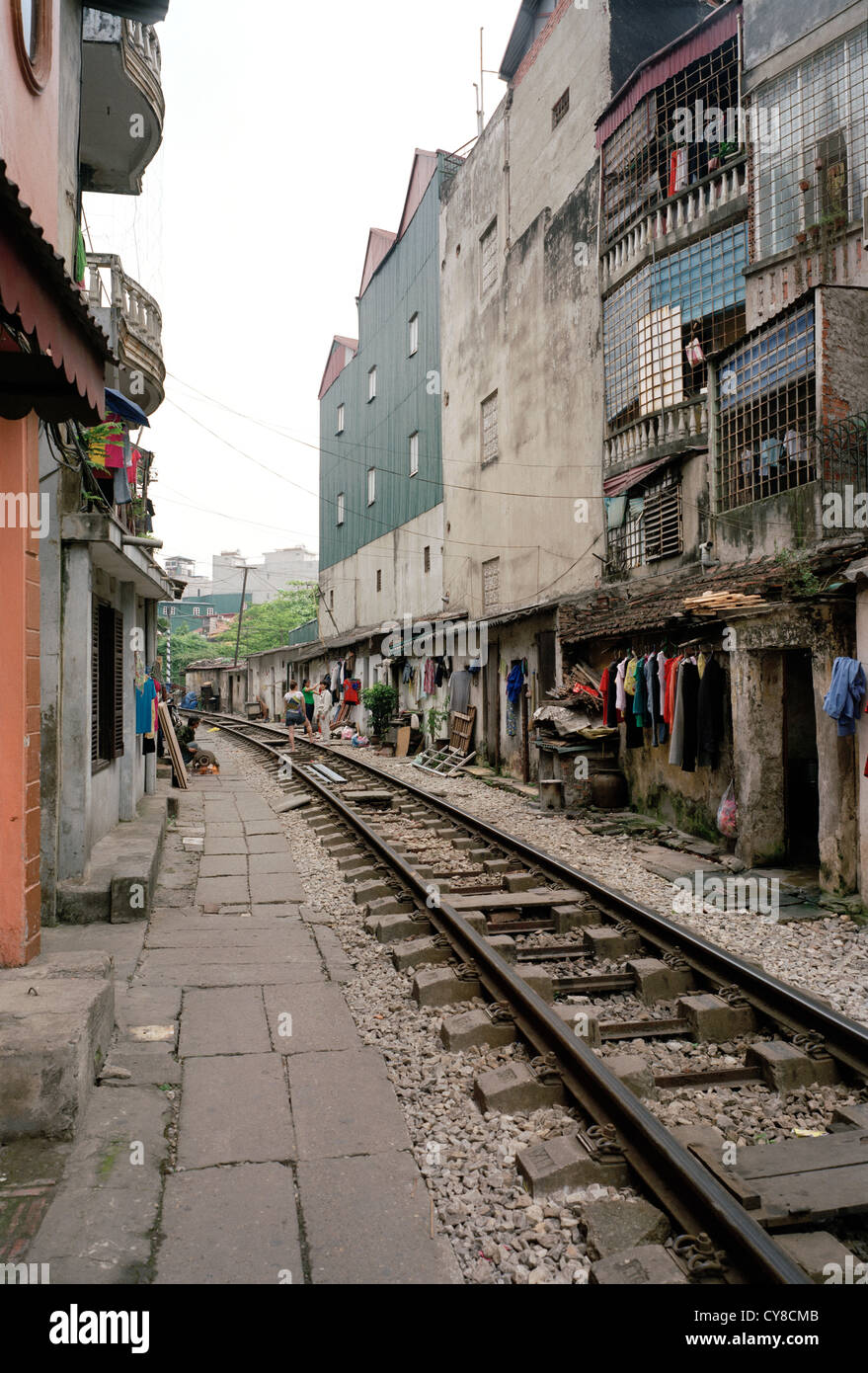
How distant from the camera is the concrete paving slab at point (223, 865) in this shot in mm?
9305

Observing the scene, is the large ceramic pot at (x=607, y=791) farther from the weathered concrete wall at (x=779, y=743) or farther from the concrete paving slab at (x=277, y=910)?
the concrete paving slab at (x=277, y=910)

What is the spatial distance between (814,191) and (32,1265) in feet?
44.9

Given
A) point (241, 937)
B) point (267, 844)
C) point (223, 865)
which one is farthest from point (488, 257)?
point (241, 937)

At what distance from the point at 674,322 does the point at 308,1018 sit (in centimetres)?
1284

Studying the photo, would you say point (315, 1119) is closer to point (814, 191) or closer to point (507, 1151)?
point (507, 1151)

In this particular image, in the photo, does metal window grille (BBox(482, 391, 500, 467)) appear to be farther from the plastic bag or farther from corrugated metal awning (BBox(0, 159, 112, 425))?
corrugated metal awning (BBox(0, 159, 112, 425))

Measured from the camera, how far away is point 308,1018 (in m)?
5.21

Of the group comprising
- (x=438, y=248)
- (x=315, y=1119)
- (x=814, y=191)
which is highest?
(x=438, y=248)

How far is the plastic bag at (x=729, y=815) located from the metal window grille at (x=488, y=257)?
670 inches

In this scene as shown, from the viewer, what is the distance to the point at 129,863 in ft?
26.0

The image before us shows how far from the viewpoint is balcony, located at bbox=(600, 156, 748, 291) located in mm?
13070

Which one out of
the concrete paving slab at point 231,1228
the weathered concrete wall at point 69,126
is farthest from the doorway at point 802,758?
the weathered concrete wall at point 69,126

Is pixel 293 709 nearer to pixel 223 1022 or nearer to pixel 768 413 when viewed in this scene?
pixel 768 413

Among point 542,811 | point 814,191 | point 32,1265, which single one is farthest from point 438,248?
point 32,1265
